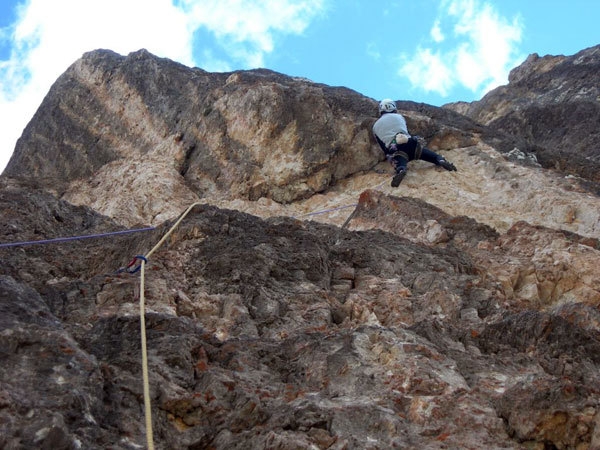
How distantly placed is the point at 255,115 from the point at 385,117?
2342 millimetres

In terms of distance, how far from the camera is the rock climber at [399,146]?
12.4 m

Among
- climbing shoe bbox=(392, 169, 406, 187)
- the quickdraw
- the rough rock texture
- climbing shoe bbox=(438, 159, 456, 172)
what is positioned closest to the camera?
the quickdraw

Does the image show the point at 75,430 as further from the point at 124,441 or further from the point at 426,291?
the point at 426,291

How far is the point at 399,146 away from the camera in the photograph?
12445mm

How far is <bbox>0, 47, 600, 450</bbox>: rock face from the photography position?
4883 mm

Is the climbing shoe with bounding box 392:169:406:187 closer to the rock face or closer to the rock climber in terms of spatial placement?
the rock climber

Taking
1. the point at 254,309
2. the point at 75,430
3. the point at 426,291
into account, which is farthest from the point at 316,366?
the point at 426,291

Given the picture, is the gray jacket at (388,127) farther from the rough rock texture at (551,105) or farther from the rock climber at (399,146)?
the rough rock texture at (551,105)

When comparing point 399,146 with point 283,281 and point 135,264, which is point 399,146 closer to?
point 283,281

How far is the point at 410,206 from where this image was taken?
10734 millimetres

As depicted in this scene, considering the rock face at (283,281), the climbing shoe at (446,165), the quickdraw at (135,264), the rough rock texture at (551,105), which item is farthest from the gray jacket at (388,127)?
the quickdraw at (135,264)

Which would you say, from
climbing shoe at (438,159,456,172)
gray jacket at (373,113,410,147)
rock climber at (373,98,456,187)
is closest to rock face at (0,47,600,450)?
climbing shoe at (438,159,456,172)

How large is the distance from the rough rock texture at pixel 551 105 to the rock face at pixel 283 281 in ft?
15.6

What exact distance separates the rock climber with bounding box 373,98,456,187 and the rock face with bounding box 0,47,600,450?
0.29 meters
